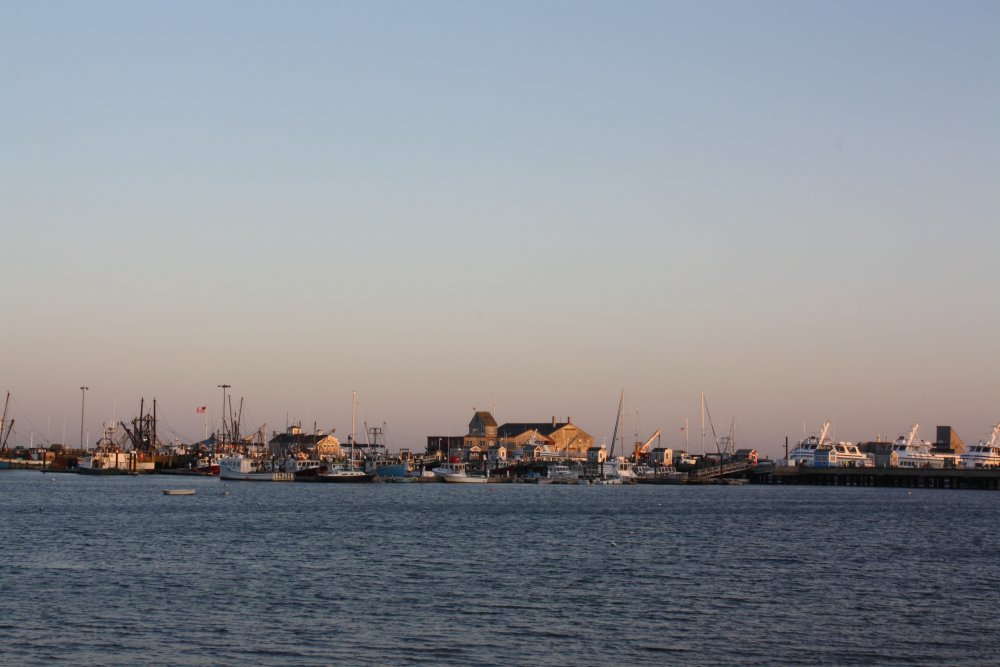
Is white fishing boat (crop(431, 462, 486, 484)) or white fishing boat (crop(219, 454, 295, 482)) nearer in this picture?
Result: white fishing boat (crop(219, 454, 295, 482))

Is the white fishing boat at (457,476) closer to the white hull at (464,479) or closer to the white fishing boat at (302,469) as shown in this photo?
the white hull at (464,479)

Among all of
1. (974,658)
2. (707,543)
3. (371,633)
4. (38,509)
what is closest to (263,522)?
(38,509)

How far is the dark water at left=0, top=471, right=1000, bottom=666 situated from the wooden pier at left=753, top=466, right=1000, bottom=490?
81.3 m

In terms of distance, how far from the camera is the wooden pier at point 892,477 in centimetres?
16462

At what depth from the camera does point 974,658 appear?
108 ft

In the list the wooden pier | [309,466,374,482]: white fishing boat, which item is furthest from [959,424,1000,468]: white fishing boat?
[309,466,374,482]: white fishing boat

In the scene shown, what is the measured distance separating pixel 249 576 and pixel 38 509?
53.8m

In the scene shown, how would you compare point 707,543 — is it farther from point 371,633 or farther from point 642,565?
point 371,633

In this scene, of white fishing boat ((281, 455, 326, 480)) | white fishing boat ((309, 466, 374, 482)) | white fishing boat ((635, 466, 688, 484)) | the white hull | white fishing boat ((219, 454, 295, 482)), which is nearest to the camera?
white fishing boat ((219, 454, 295, 482))

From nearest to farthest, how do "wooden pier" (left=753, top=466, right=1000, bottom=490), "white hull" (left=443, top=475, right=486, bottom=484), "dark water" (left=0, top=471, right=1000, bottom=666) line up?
"dark water" (left=0, top=471, right=1000, bottom=666), "wooden pier" (left=753, top=466, right=1000, bottom=490), "white hull" (left=443, top=475, right=486, bottom=484)

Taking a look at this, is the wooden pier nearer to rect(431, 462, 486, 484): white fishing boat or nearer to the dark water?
rect(431, 462, 486, 484): white fishing boat

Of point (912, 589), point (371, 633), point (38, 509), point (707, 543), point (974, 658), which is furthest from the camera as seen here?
point (38, 509)

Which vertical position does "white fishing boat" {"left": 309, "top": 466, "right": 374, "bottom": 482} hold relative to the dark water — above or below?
below

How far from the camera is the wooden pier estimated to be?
16462 centimetres
